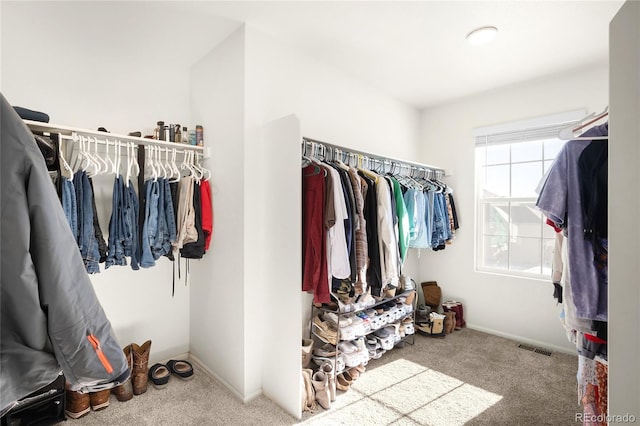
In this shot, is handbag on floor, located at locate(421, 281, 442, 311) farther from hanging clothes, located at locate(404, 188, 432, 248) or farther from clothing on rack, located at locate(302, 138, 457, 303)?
clothing on rack, located at locate(302, 138, 457, 303)

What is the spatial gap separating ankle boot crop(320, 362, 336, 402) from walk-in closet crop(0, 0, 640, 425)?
0.02 metres

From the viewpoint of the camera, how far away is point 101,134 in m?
2.01

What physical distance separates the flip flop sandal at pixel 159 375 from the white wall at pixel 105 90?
215mm

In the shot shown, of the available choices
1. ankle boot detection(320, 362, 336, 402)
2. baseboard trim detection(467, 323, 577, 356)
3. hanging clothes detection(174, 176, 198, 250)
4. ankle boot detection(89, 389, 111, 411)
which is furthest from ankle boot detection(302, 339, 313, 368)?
baseboard trim detection(467, 323, 577, 356)

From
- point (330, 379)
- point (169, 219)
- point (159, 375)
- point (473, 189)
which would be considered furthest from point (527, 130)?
point (159, 375)

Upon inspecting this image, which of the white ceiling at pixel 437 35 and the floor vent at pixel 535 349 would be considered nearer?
the white ceiling at pixel 437 35

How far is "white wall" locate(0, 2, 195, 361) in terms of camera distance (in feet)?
6.66

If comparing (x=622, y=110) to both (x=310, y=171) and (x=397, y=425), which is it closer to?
(x=310, y=171)

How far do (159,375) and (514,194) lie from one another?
11.9ft

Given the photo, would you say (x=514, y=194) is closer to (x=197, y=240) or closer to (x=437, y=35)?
(x=437, y=35)

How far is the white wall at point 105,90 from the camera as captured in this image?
2.03 m

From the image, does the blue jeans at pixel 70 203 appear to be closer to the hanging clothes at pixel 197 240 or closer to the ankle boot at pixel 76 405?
the hanging clothes at pixel 197 240

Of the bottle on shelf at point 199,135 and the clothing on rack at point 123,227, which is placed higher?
the bottle on shelf at point 199,135

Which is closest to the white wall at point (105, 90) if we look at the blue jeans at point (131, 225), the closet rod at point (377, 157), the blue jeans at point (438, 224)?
the blue jeans at point (131, 225)
